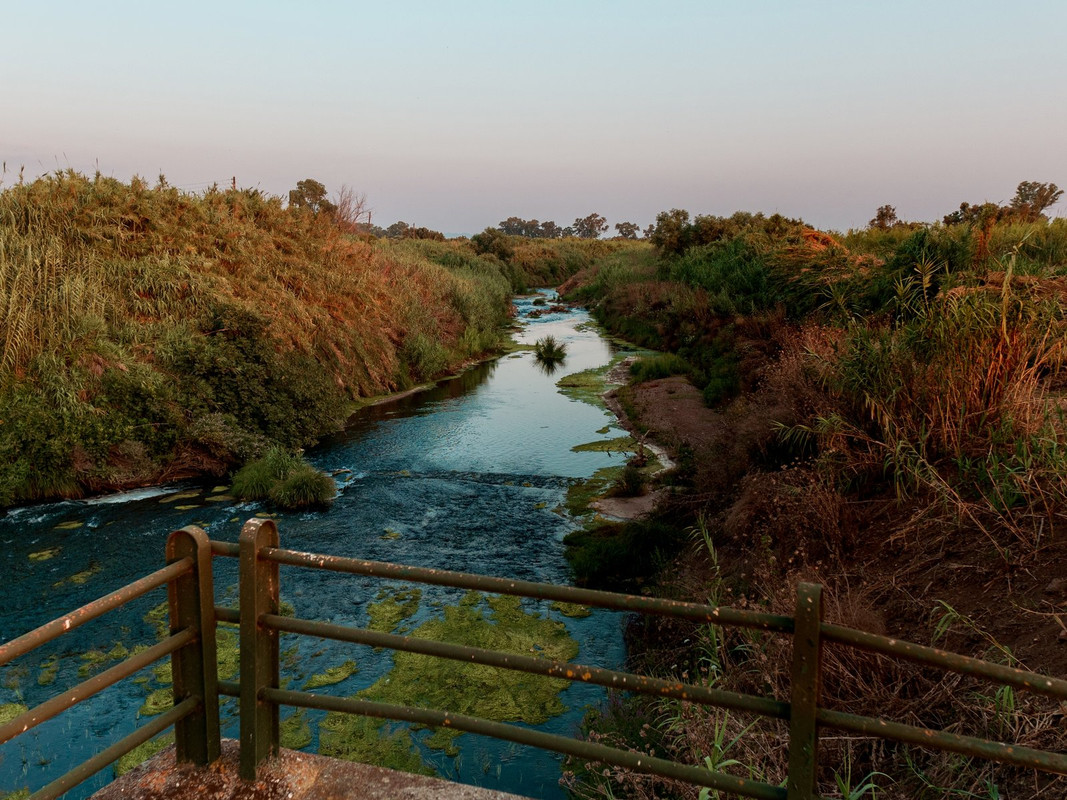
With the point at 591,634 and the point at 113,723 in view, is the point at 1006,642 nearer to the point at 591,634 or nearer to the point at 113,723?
the point at 591,634

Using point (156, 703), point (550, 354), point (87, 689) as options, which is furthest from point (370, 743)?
point (550, 354)

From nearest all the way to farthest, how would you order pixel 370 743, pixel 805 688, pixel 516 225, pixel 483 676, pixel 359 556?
pixel 805 688, pixel 370 743, pixel 483 676, pixel 359 556, pixel 516 225

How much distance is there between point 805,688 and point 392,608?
6270 mm

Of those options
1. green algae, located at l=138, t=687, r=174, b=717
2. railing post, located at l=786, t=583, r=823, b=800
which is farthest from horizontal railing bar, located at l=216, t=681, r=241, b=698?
green algae, located at l=138, t=687, r=174, b=717

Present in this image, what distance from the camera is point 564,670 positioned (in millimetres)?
2432

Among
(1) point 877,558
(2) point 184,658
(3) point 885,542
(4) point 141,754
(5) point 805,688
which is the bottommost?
(4) point 141,754

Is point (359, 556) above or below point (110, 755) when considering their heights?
below

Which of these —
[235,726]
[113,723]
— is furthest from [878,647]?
[113,723]

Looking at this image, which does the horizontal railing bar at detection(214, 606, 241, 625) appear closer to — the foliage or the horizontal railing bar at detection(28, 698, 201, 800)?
the horizontal railing bar at detection(28, 698, 201, 800)

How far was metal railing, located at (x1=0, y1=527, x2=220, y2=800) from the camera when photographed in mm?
2510

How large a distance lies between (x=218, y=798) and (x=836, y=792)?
3031mm

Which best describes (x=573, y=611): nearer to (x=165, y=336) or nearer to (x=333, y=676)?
(x=333, y=676)

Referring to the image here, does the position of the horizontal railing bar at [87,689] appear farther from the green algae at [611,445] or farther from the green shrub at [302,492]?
the green algae at [611,445]

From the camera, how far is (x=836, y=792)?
401 centimetres
